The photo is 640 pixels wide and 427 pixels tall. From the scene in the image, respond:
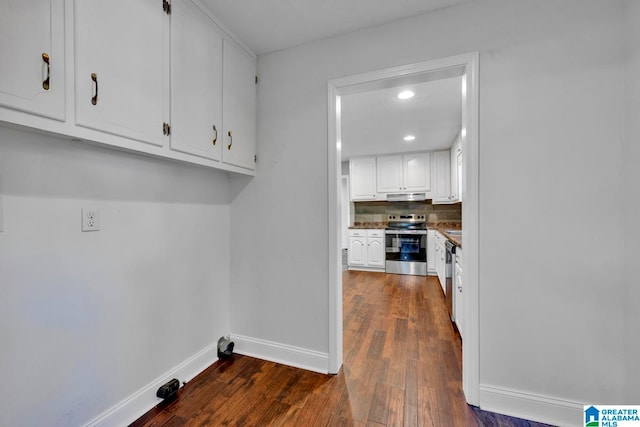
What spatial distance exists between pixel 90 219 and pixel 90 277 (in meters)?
0.29

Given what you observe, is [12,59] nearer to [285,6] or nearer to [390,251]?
[285,6]

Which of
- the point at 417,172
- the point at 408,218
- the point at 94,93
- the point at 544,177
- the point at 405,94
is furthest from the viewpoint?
Answer: the point at 408,218

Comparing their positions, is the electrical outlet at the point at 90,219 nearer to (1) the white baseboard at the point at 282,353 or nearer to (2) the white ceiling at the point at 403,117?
(1) the white baseboard at the point at 282,353

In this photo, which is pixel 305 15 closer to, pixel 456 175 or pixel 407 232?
pixel 456 175

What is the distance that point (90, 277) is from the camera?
1347 millimetres

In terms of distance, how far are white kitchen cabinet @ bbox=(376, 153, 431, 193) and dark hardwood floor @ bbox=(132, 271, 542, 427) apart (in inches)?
131

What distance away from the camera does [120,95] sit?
1229 mm

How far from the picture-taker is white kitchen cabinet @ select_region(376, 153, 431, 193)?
5.32 m

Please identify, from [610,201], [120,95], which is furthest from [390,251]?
[120,95]

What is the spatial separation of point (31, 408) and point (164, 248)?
0.89 m

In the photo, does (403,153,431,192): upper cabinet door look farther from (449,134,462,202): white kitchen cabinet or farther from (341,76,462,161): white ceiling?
(449,134,462,202): white kitchen cabinet

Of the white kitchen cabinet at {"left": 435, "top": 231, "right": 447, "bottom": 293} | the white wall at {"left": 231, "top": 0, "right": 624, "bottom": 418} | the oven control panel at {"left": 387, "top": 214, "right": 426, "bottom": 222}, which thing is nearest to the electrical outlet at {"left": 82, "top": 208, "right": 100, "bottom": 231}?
the white wall at {"left": 231, "top": 0, "right": 624, "bottom": 418}

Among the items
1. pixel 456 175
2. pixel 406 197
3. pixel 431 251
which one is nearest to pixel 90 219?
pixel 456 175

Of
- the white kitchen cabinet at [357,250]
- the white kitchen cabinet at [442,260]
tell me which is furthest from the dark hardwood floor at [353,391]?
the white kitchen cabinet at [357,250]
